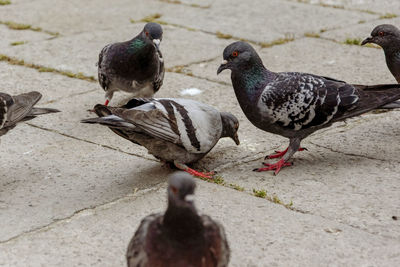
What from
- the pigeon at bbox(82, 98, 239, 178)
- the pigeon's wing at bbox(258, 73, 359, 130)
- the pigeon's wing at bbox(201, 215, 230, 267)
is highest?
the pigeon's wing at bbox(201, 215, 230, 267)

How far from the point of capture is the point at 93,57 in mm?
7777

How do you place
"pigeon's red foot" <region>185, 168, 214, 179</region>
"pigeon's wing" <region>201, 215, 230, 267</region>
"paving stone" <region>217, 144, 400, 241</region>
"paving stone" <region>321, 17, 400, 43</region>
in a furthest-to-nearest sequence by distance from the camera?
"paving stone" <region>321, 17, 400, 43</region> → "pigeon's red foot" <region>185, 168, 214, 179</region> → "paving stone" <region>217, 144, 400, 241</region> → "pigeon's wing" <region>201, 215, 230, 267</region>

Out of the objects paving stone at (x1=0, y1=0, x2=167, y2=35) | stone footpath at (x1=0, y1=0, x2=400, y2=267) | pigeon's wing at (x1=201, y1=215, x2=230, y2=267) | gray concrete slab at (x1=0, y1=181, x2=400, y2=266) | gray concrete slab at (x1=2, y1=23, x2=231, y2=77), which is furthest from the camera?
paving stone at (x1=0, y1=0, x2=167, y2=35)

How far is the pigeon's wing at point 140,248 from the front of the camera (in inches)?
120

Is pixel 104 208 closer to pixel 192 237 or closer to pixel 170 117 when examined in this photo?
pixel 170 117

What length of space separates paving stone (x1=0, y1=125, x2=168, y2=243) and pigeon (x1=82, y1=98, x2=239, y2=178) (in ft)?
0.73

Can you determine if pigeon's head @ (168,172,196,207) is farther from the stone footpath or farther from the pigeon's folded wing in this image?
the pigeon's folded wing

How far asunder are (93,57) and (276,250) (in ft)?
14.8

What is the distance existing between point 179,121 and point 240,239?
1137 mm

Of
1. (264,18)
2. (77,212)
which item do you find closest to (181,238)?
(77,212)

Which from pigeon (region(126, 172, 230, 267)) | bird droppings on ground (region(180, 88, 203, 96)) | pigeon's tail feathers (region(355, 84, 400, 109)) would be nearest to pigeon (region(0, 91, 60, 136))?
bird droppings on ground (region(180, 88, 203, 96))

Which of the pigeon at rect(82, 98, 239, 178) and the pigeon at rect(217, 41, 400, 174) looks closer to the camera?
the pigeon at rect(82, 98, 239, 178)

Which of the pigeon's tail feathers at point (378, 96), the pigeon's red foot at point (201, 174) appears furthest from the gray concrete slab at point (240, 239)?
the pigeon's tail feathers at point (378, 96)

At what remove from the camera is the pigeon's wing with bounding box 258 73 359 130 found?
195 inches
